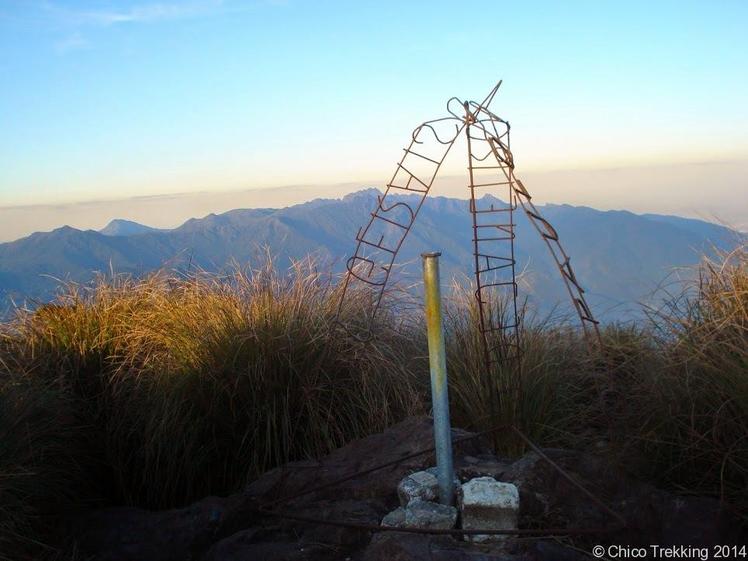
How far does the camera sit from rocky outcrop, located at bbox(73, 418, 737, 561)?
8.54 ft

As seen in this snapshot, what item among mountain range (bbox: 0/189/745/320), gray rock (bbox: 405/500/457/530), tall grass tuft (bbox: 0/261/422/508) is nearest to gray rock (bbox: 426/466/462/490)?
gray rock (bbox: 405/500/457/530)

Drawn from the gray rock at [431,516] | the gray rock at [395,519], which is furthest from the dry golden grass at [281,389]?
the gray rock at [395,519]

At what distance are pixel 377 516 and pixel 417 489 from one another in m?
0.20

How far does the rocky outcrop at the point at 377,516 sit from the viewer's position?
2.60 m

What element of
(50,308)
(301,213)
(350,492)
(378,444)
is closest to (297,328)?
(378,444)

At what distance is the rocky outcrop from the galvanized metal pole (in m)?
0.30

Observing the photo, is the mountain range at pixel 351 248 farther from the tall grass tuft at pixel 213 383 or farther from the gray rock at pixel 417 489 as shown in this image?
the gray rock at pixel 417 489

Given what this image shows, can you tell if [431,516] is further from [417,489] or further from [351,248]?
[351,248]

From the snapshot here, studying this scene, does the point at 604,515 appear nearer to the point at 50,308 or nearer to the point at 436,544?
the point at 436,544

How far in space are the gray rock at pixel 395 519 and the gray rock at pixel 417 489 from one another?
107 millimetres

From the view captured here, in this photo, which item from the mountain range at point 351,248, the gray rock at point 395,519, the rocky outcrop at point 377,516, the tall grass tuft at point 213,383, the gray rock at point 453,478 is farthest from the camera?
the mountain range at point 351,248

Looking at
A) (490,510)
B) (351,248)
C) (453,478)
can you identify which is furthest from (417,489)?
(351,248)

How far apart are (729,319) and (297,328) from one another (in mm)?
2421

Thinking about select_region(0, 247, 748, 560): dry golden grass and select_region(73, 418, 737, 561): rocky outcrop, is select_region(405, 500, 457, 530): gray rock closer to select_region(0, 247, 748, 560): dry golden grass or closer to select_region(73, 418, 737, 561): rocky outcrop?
select_region(73, 418, 737, 561): rocky outcrop
